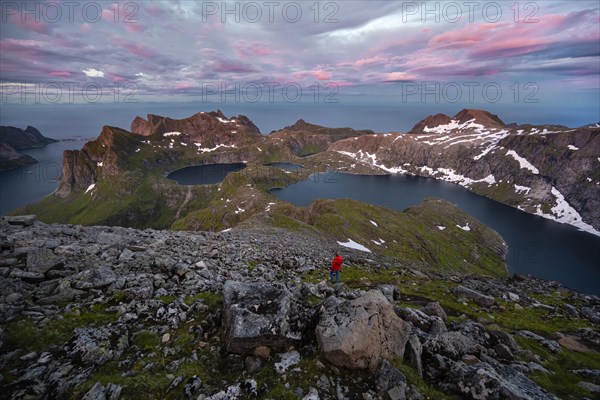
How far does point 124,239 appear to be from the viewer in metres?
24.0

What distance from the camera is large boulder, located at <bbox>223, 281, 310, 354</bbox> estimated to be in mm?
10531

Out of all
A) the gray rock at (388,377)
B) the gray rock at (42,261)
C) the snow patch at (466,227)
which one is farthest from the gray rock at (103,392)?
the snow patch at (466,227)

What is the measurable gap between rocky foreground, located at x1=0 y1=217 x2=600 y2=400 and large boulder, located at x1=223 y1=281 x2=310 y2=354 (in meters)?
0.05

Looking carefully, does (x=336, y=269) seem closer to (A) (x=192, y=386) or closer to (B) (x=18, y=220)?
(A) (x=192, y=386)

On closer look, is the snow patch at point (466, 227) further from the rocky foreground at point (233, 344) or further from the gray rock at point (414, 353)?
the gray rock at point (414, 353)

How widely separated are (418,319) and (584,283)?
208906mm

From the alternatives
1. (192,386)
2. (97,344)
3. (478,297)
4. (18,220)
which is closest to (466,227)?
(478,297)

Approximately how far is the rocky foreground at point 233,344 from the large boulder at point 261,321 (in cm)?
5

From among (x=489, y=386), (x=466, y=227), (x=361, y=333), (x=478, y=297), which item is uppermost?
(x=361, y=333)

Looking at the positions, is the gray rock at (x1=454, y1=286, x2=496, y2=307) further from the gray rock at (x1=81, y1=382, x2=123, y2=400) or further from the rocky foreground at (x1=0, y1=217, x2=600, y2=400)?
the gray rock at (x1=81, y1=382, x2=123, y2=400)

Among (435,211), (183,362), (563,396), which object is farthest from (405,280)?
(435,211)

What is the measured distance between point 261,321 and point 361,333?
379cm

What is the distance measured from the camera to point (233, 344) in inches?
412

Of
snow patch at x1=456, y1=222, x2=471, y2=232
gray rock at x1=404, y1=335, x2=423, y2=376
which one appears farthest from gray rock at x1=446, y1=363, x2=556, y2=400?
snow patch at x1=456, y1=222, x2=471, y2=232
